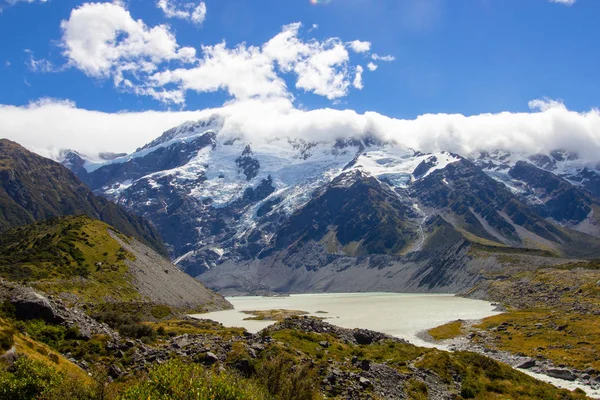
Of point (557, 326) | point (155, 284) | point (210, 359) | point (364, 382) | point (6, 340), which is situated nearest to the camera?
point (6, 340)

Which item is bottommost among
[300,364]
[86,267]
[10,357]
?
[300,364]

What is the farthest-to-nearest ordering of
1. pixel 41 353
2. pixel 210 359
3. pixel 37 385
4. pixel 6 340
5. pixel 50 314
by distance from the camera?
pixel 50 314, pixel 210 359, pixel 41 353, pixel 6 340, pixel 37 385

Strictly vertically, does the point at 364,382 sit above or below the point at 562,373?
above

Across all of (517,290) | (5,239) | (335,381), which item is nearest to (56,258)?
(5,239)

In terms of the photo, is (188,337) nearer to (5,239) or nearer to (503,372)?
(503,372)

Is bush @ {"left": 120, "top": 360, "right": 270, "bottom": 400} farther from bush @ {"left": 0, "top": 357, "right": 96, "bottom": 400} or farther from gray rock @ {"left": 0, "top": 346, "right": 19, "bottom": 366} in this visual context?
gray rock @ {"left": 0, "top": 346, "right": 19, "bottom": 366}

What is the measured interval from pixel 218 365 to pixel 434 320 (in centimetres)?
12037

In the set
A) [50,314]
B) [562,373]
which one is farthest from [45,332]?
[562,373]

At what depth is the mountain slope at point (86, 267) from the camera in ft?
431

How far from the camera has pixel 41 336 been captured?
4812 centimetres

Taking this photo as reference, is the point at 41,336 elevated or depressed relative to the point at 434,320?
elevated

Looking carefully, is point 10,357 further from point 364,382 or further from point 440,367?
point 440,367

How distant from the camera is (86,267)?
151m

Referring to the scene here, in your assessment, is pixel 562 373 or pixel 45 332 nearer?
pixel 45 332
